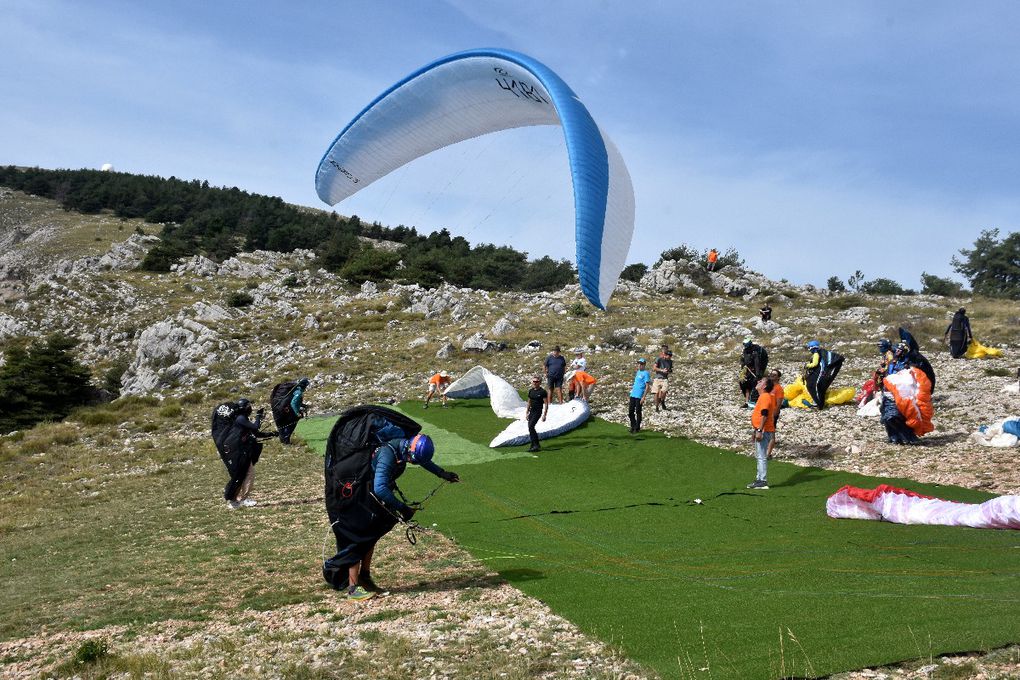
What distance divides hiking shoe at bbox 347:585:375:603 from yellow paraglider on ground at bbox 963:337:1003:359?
1901 centimetres

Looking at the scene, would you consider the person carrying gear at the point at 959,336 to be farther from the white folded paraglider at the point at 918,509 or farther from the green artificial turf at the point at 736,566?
the white folded paraglider at the point at 918,509

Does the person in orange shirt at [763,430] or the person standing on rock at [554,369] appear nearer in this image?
the person in orange shirt at [763,430]

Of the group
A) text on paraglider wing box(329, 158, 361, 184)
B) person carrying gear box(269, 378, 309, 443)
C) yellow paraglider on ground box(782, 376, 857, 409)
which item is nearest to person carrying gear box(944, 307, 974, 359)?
yellow paraglider on ground box(782, 376, 857, 409)

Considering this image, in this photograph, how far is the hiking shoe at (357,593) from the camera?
6.21m

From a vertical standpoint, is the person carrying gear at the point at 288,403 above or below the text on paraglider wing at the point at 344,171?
below

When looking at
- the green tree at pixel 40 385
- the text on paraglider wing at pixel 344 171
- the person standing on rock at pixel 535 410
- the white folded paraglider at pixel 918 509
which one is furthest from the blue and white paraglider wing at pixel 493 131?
the green tree at pixel 40 385

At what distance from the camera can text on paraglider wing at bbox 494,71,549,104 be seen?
1369 cm

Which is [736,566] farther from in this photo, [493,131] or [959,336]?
[959,336]

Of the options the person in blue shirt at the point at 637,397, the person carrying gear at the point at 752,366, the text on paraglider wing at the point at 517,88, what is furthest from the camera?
the person carrying gear at the point at 752,366

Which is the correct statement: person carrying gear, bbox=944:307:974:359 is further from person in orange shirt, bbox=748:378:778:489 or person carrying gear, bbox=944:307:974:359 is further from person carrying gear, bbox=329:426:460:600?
person carrying gear, bbox=329:426:460:600

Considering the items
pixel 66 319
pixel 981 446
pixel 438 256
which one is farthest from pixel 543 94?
pixel 438 256

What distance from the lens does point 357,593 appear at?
626 cm

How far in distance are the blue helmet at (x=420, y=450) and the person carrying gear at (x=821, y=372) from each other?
40.7 ft

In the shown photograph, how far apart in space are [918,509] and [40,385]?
2923 cm
